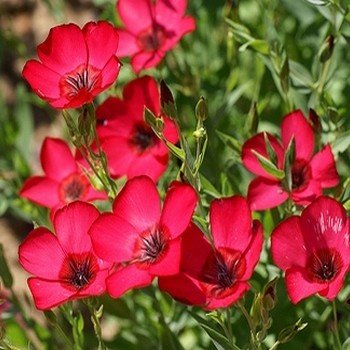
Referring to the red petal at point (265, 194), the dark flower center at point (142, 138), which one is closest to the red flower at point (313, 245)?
the red petal at point (265, 194)

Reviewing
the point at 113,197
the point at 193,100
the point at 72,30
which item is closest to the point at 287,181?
the point at 113,197

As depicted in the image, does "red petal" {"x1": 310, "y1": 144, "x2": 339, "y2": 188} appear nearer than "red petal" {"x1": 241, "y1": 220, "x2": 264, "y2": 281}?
No

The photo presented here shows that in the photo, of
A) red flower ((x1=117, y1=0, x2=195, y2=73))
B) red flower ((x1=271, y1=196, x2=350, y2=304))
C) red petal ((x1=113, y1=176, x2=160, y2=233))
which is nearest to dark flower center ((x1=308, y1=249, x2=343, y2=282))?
red flower ((x1=271, y1=196, x2=350, y2=304))

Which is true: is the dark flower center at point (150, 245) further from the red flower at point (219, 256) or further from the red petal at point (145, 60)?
the red petal at point (145, 60)

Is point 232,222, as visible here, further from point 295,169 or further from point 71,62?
point 71,62

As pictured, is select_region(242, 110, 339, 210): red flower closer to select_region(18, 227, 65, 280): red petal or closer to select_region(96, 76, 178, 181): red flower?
select_region(96, 76, 178, 181): red flower

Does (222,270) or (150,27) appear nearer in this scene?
Answer: (222,270)

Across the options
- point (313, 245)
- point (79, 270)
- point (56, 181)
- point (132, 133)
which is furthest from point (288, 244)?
point (56, 181)
